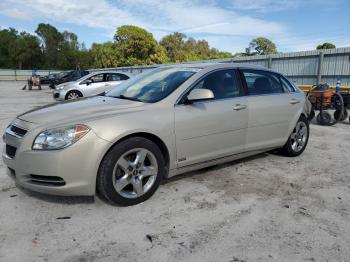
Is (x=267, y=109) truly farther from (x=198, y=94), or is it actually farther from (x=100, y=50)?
(x=100, y=50)

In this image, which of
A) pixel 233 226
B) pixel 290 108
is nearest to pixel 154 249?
→ pixel 233 226

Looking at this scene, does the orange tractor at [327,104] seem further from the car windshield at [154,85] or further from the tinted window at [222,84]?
the car windshield at [154,85]

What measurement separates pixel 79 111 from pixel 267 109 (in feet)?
8.75

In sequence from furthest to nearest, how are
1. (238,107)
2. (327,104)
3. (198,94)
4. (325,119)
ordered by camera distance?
1. (327,104)
2. (325,119)
3. (238,107)
4. (198,94)

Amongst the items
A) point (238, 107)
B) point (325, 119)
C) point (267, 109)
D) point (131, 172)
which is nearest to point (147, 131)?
point (131, 172)

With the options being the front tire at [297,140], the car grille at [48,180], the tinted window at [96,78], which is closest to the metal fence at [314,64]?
the tinted window at [96,78]

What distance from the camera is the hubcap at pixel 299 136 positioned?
5562mm

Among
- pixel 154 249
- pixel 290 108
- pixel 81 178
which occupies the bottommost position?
pixel 154 249

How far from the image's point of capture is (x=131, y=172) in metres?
3.56

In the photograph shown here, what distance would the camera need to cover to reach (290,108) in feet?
17.3

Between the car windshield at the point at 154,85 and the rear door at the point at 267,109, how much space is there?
3.18 ft

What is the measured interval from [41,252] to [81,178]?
2.53 feet

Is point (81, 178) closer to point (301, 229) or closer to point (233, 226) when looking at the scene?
point (233, 226)

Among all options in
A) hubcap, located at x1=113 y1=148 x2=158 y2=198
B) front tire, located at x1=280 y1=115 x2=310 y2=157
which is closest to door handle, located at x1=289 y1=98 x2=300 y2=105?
front tire, located at x1=280 y1=115 x2=310 y2=157
